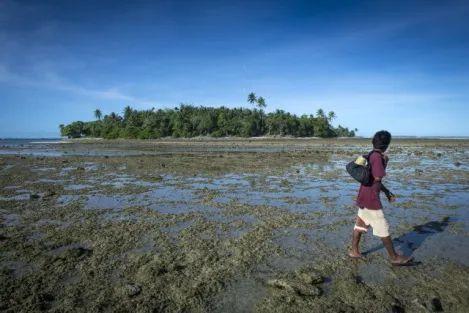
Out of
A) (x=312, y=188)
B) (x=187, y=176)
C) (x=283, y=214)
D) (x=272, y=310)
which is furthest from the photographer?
(x=187, y=176)

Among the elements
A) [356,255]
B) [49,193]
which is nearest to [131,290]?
[356,255]

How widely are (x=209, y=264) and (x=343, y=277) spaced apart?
2555 millimetres

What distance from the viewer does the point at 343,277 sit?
6402 millimetres

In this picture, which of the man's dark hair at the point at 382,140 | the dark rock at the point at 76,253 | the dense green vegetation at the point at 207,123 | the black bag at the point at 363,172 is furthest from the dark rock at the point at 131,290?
the dense green vegetation at the point at 207,123

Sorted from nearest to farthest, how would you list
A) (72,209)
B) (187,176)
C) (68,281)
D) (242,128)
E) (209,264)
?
(68,281)
(209,264)
(72,209)
(187,176)
(242,128)

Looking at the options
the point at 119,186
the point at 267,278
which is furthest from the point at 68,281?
the point at 119,186

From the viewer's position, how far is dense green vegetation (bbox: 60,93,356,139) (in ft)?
420

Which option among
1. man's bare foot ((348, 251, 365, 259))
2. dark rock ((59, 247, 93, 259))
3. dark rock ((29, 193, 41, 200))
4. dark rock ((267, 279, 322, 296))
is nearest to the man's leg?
man's bare foot ((348, 251, 365, 259))

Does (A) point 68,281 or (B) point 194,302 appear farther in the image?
(A) point 68,281

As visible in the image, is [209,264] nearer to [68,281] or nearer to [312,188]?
[68,281]

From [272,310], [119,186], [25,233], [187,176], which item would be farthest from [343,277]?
[187,176]

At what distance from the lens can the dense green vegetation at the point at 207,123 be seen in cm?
12788

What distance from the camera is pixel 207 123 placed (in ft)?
415

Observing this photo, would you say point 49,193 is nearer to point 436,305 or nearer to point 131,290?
point 131,290
